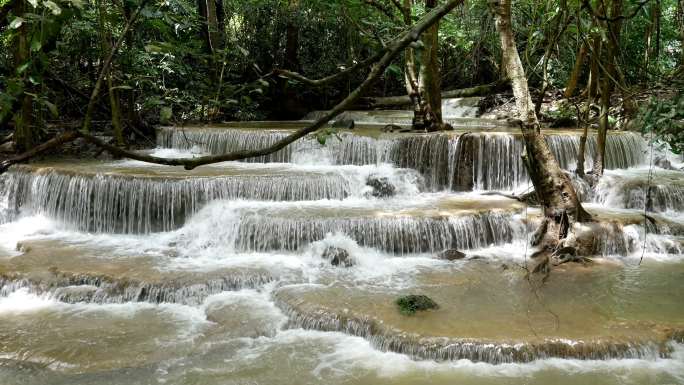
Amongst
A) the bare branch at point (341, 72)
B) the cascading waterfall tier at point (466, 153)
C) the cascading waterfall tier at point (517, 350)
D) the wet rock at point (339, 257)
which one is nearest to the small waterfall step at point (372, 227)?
the wet rock at point (339, 257)

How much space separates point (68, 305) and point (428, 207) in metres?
4.53

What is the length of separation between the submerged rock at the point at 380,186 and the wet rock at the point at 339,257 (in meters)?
2.14

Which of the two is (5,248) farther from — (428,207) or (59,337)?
(428,207)

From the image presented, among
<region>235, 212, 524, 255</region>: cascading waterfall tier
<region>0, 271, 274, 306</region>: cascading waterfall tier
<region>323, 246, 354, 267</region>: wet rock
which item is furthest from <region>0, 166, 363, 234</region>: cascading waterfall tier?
<region>0, 271, 274, 306</region>: cascading waterfall tier

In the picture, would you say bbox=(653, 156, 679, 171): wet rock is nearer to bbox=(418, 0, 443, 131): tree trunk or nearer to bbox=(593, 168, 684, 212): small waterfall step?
bbox=(593, 168, 684, 212): small waterfall step

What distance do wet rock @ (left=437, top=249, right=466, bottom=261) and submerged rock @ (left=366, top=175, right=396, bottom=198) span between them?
6.79 feet

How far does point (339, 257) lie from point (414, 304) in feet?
5.47

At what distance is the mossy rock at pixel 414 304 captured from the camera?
5.09 m

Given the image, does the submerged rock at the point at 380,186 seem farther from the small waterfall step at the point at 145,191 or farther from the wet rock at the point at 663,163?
the wet rock at the point at 663,163

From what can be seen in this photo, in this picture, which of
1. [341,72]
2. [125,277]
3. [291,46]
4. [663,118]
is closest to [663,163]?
[663,118]

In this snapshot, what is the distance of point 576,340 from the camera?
14.7 ft

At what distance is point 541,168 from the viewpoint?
22.0 ft

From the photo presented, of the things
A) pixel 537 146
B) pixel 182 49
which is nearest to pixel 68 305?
pixel 182 49

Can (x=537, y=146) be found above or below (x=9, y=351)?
above
